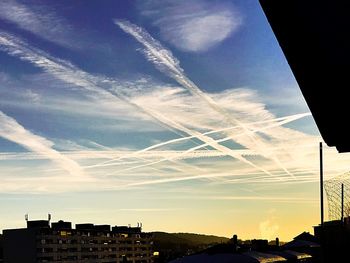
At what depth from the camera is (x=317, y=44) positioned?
12.3ft

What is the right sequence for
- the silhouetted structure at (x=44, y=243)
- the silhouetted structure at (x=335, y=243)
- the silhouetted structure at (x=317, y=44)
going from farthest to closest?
the silhouetted structure at (x=44, y=243)
the silhouetted structure at (x=335, y=243)
the silhouetted structure at (x=317, y=44)

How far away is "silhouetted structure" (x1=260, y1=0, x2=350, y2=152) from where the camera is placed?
310 cm

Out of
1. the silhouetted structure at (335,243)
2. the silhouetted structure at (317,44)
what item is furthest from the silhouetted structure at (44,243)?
the silhouetted structure at (317,44)

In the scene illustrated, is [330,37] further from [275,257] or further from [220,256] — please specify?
[275,257]

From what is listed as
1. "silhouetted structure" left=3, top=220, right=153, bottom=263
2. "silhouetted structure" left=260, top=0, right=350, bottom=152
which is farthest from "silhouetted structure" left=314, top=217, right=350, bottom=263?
"silhouetted structure" left=3, top=220, right=153, bottom=263

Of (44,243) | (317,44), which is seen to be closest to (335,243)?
(317,44)

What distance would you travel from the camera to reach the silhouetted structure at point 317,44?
3.10 metres

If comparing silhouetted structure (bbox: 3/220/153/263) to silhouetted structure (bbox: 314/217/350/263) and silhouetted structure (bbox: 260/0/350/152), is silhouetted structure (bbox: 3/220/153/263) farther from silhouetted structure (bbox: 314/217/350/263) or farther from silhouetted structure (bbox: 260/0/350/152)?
silhouetted structure (bbox: 260/0/350/152)

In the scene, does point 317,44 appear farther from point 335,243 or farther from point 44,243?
point 44,243

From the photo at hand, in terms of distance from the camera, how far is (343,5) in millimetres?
3139

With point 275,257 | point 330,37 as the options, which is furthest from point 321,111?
point 275,257

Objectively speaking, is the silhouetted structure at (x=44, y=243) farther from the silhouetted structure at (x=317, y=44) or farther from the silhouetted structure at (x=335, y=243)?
the silhouetted structure at (x=317, y=44)

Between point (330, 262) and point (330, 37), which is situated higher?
point (330, 37)

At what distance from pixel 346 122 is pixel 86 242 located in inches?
7774
